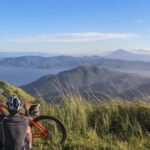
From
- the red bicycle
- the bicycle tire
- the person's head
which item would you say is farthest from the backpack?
the bicycle tire

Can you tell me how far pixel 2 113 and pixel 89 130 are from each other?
2.22 m

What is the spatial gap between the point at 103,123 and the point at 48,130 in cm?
170

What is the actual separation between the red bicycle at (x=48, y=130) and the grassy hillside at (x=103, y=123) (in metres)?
0.12

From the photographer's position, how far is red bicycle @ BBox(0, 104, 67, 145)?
7.22 meters

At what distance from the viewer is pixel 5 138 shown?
6.07 meters

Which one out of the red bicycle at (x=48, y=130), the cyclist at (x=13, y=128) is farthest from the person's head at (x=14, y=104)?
the red bicycle at (x=48, y=130)

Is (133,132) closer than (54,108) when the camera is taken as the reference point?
Yes

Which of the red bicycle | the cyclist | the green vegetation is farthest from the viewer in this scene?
the green vegetation

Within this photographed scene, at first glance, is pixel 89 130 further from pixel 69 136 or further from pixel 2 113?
pixel 2 113

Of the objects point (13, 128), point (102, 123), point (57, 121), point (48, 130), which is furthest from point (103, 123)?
point (13, 128)

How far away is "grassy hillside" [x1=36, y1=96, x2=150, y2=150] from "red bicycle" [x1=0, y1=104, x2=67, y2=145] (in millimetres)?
120

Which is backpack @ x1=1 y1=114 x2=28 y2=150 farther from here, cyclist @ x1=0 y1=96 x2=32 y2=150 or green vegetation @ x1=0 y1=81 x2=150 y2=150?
green vegetation @ x1=0 y1=81 x2=150 y2=150

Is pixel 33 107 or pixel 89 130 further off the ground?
pixel 33 107

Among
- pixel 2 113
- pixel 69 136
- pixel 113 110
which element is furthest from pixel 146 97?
pixel 2 113
